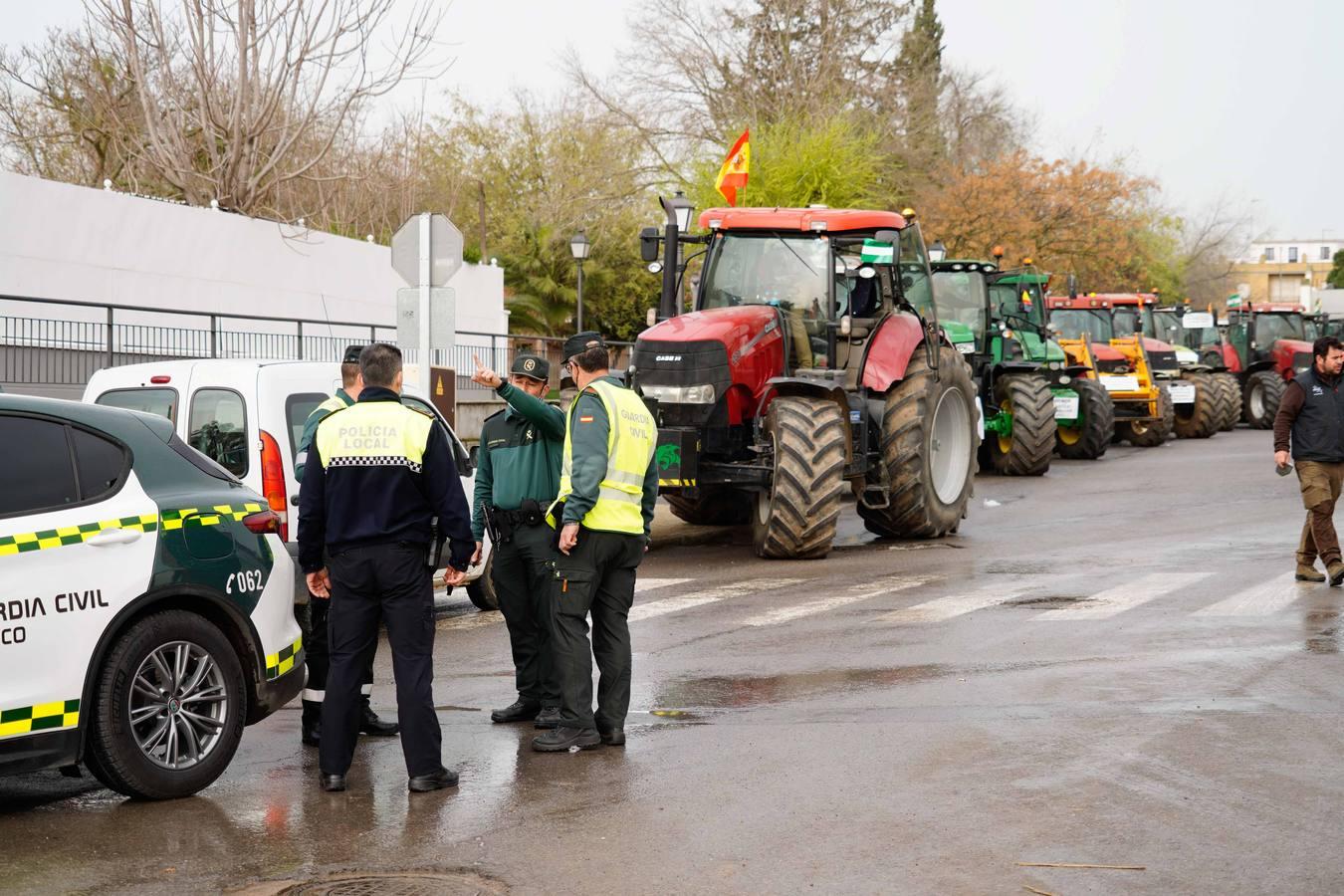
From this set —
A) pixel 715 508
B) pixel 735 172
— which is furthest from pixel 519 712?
pixel 735 172

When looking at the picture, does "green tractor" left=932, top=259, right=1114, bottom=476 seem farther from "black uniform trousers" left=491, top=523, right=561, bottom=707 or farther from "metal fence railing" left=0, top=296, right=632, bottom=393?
"black uniform trousers" left=491, top=523, right=561, bottom=707

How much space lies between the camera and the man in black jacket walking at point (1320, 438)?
12352 mm

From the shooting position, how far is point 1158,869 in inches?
210

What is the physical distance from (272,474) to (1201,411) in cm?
2600

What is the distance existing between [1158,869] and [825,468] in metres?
8.42

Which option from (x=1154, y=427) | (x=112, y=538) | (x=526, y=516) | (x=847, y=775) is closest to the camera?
(x=112, y=538)

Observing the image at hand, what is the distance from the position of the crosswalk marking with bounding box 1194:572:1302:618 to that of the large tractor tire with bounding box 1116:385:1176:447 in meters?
17.4

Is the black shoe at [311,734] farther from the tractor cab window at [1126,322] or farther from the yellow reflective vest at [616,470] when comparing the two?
the tractor cab window at [1126,322]

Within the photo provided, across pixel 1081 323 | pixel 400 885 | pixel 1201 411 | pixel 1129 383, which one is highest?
pixel 1081 323

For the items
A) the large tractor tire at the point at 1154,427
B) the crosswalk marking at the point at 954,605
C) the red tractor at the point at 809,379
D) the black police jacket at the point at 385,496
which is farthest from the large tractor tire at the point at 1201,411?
the black police jacket at the point at 385,496

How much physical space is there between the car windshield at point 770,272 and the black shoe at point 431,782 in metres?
9.24

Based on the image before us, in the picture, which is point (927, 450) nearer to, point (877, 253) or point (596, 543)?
point (877, 253)

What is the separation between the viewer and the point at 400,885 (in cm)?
527

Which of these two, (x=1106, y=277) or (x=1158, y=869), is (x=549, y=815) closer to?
(x=1158, y=869)
